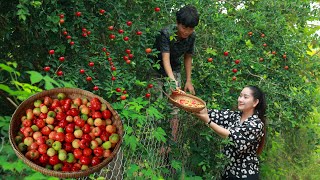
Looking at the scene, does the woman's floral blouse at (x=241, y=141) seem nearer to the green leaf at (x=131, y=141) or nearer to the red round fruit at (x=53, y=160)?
the green leaf at (x=131, y=141)

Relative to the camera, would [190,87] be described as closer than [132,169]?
No

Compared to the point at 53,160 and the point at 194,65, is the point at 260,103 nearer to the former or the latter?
the point at 194,65

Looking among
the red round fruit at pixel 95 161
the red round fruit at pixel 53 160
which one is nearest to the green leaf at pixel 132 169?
the red round fruit at pixel 95 161

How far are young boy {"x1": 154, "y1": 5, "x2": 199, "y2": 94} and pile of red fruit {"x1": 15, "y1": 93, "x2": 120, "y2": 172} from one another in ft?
5.21

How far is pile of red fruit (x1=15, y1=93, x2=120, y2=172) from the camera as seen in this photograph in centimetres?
211

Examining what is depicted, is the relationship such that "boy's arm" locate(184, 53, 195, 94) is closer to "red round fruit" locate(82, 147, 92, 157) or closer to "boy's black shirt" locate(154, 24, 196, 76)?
"boy's black shirt" locate(154, 24, 196, 76)

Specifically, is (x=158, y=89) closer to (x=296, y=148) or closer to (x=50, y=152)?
(x=50, y=152)

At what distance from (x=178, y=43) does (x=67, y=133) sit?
227cm

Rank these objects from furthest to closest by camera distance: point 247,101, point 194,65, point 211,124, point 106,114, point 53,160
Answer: point 194,65
point 247,101
point 211,124
point 106,114
point 53,160

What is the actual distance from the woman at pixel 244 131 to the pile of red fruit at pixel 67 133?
1.46 m

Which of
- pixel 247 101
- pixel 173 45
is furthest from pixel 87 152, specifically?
pixel 173 45

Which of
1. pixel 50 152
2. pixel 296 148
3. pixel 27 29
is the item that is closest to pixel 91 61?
pixel 27 29

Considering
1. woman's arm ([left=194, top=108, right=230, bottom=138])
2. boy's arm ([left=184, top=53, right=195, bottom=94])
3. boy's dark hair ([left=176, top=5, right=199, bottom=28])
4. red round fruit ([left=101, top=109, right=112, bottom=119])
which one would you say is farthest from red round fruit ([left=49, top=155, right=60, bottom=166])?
boy's arm ([left=184, top=53, right=195, bottom=94])

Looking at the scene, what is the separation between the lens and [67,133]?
A: 7.25 feet
